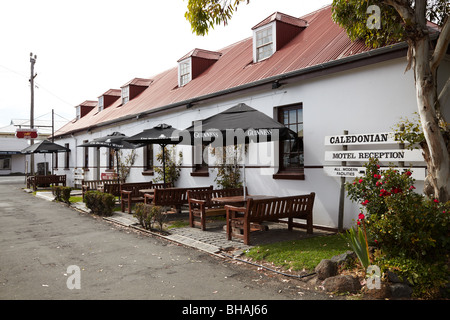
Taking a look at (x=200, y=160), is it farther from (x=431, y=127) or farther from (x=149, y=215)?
(x=431, y=127)

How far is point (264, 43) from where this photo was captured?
13.0 meters

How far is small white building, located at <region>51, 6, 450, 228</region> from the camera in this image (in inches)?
317

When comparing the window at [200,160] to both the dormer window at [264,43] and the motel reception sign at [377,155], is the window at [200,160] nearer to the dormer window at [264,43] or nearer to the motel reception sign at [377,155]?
the dormer window at [264,43]

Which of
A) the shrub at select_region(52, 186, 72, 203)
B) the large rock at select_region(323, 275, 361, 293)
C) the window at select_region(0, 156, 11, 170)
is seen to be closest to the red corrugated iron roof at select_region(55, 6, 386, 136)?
A: the shrub at select_region(52, 186, 72, 203)

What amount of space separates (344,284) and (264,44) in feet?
32.1

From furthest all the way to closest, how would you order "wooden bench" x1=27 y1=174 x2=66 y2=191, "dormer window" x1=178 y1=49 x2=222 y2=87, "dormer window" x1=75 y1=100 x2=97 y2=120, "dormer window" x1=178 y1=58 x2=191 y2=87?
"dormer window" x1=75 y1=100 x2=97 y2=120
"wooden bench" x1=27 y1=174 x2=66 y2=191
"dormer window" x1=178 y1=58 x2=191 y2=87
"dormer window" x1=178 y1=49 x2=222 y2=87

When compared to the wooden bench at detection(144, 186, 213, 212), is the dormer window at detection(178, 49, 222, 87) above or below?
above

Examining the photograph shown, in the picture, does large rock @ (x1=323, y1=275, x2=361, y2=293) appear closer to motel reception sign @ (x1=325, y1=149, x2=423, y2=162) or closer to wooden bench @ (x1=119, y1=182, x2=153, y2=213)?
motel reception sign @ (x1=325, y1=149, x2=423, y2=162)

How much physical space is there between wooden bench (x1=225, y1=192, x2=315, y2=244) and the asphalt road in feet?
3.54

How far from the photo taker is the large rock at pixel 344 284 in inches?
193

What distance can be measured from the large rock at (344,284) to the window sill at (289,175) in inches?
185

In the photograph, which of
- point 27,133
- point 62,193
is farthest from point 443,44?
point 27,133

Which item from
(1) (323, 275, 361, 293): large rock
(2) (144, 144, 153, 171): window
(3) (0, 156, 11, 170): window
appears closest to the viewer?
(1) (323, 275, 361, 293): large rock

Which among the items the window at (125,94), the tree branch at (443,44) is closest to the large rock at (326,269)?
A: the tree branch at (443,44)
